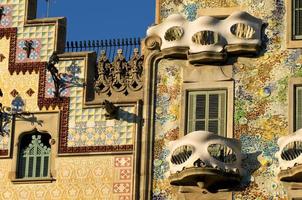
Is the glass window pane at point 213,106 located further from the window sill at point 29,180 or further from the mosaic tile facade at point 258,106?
the window sill at point 29,180

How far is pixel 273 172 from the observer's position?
107 feet

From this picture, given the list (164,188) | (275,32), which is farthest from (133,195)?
(275,32)

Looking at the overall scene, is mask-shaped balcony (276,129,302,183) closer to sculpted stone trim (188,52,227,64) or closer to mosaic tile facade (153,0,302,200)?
mosaic tile facade (153,0,302,200)

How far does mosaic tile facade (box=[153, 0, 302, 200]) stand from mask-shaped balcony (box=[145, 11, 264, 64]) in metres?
0.33

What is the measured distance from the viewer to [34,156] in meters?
34.4

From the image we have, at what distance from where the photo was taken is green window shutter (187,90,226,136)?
110 feet

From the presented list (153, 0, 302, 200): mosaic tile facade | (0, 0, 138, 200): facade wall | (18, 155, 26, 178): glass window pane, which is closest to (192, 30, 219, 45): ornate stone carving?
(153, 0, 302, 200): mosaic tile facade

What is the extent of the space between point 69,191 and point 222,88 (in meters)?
4.49

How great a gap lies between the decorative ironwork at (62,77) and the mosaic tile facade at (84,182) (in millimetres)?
1924

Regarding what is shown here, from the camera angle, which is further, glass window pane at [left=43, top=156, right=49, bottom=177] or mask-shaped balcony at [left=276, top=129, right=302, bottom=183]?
glass window pane at [left=43, top=156, right=49, bottom=177]

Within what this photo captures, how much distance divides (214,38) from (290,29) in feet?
6.18

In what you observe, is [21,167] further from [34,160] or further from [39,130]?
[39,130]

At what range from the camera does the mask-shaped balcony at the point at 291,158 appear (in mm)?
31875

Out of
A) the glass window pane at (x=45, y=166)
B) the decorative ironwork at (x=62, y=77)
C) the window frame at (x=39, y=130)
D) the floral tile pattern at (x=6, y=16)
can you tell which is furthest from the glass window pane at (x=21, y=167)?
the floral tile pattern at (x=6, y=16)
